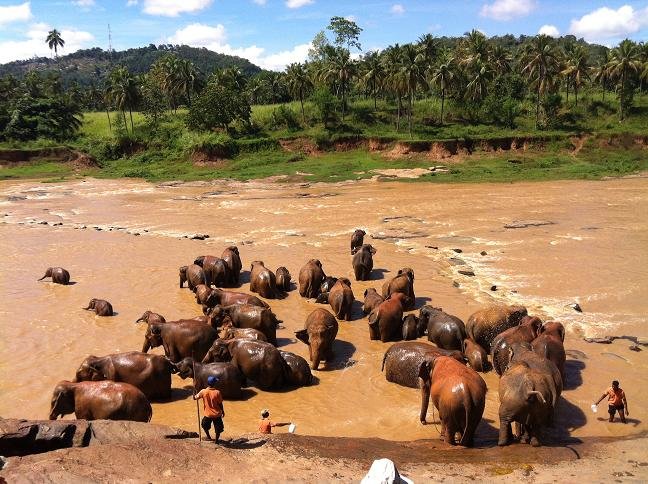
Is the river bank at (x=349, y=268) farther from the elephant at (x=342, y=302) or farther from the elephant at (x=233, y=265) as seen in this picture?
the elephant at (x=233, y=265)

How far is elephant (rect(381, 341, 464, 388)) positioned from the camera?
1143 cm

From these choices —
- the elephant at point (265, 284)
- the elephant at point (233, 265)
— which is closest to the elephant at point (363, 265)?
the elephant at point (265, 284)

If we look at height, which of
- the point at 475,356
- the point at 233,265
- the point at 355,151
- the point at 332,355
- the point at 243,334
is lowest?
the point at 332,355

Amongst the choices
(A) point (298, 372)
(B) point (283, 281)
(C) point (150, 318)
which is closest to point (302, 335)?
(A) point (298, 372)

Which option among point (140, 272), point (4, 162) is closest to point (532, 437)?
point (140, 272)

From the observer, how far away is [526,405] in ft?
28.8

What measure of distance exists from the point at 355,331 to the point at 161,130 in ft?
187

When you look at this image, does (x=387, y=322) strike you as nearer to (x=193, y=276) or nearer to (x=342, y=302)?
(x=342, y=302)

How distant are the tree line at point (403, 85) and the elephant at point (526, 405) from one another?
52.0 metres

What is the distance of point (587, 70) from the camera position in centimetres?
6706

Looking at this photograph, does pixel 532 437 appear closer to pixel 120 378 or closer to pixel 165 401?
pixel 165 401

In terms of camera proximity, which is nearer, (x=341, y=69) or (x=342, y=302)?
(x=342, y=302)

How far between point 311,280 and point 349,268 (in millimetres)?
3918

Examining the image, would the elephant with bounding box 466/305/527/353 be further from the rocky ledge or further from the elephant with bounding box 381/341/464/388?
the rocky ledge
